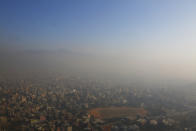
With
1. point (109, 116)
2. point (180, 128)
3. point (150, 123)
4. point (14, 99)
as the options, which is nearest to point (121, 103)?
point (109, 116)

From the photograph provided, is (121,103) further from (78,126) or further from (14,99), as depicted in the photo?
(14,99)

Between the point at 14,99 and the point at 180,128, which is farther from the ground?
the point at 14,99

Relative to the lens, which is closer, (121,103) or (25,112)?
(25,112)

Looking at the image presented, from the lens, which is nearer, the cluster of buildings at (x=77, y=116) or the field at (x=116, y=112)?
the cluster of buildings at (x=77, y=116)

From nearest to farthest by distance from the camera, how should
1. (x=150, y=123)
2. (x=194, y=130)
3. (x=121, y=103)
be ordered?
(x=194, y=130) < (x=150, y=123) < (x=121, y=103)

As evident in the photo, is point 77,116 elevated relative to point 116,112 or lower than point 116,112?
elevated

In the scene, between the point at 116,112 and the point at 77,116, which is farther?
the point at 116,112

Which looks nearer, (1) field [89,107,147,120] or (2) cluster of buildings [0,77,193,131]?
(2) cluster of buildings [0,77,193,131]

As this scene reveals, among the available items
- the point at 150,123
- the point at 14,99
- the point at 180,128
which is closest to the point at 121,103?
the point at 150,123

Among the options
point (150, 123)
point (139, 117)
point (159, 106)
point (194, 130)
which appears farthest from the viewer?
point (159, 106)
